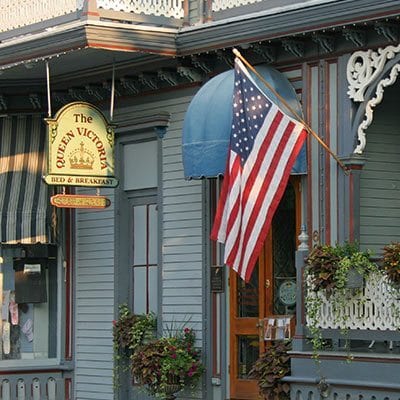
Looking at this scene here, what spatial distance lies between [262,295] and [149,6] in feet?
13.4

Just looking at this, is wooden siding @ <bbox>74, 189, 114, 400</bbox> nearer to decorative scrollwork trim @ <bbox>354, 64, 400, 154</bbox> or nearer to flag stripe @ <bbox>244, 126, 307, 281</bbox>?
flag stripe @ <bbox>244, 126, 307, 281</bbox>

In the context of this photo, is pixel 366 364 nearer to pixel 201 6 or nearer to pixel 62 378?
pixel 201 6

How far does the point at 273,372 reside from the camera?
15375 mm

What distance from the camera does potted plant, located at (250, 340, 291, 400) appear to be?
15.2 metres

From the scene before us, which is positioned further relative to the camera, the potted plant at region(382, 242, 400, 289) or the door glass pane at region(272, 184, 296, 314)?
the door glass pane at region(272, 184, 296, 314)

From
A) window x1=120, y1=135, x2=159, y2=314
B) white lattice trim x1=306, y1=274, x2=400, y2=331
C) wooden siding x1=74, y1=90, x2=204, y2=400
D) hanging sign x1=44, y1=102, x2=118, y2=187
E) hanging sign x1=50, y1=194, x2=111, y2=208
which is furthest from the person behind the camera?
window x1=120, y1=135, x2=159, y2=314

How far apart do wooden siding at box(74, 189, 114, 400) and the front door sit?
2845mm

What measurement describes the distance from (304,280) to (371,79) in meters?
2.50

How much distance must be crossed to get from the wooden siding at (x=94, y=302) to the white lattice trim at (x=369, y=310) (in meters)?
5.61

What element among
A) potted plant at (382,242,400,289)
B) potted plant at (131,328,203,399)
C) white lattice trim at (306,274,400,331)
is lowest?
potted plant at (131,328,203,399)

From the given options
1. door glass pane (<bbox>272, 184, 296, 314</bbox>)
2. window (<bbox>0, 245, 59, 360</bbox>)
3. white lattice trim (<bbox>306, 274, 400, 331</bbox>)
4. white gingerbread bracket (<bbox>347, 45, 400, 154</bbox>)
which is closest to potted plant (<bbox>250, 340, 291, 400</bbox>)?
white lattice trim (<bbox>306, 274, 400, 331</bbox>)

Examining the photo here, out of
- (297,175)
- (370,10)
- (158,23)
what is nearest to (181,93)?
(158,23)

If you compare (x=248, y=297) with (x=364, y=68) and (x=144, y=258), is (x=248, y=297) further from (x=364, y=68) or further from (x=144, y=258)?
(x=364, y=68)

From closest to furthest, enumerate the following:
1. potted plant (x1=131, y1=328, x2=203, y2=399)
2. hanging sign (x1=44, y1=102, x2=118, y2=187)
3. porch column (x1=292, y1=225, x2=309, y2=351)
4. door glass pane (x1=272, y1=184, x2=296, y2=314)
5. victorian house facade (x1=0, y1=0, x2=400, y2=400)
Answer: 1. porch column (x1=292, y1=225, x2=309, y2=351)
2. victorian house facade (x1=0, y1=0, x2=400, y2=400)
3. door glass pane (x1=272, y1=184, x2=296, y2=314)
4. potted plant (x1=131, y1=328, x2=203, y2=399)
5. hanging sign (x1=44, y1=102, x2=118, y2=187)
